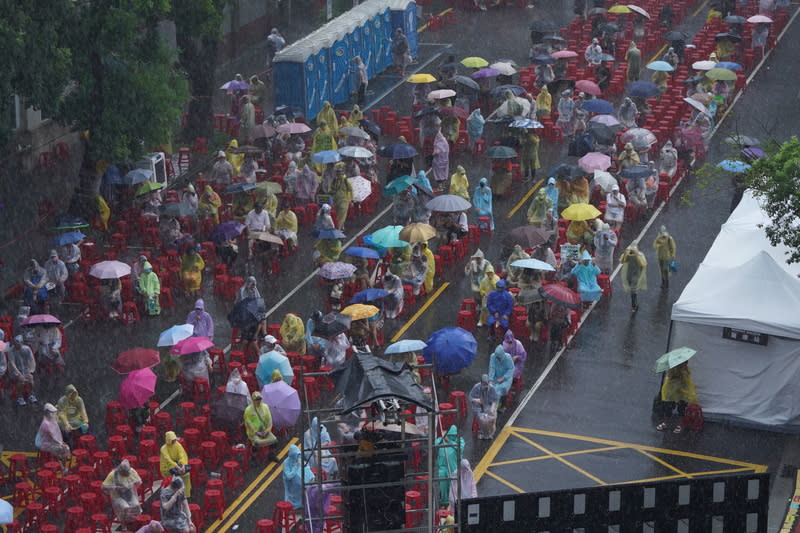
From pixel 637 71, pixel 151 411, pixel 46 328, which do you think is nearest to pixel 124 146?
pixel 46 328

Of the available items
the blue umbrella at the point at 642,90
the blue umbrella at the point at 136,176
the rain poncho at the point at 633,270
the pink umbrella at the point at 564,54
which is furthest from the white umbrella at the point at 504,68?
the rain poncho at the point at 633,270

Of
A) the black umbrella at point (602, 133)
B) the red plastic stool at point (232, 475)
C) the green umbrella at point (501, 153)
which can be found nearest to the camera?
the red plastic stool at point (232, 475)

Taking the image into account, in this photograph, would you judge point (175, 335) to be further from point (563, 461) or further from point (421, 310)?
point (563, 461)

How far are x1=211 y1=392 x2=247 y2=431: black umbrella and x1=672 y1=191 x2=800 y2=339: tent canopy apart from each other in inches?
278

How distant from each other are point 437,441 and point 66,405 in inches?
241

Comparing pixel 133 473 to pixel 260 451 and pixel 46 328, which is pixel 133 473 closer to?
pixel 260 451

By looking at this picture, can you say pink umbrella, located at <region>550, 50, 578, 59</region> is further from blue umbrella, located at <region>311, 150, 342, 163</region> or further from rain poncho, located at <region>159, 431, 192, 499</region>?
rain poncho, located at <region>159, 431, 192, 499</region>

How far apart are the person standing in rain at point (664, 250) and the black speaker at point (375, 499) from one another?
15.2m

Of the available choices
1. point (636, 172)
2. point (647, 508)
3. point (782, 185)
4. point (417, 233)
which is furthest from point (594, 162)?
point (647, 508)

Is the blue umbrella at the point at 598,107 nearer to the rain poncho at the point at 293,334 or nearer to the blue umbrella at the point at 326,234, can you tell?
the blue umbrella at the point at 326,234

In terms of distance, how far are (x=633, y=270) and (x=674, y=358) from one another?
14.5 feet

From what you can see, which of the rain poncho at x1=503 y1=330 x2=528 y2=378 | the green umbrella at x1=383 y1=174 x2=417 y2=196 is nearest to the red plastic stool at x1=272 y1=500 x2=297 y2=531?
the rain poncho at x1=503 y1=330 x2=528 y2=378

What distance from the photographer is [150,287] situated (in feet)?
92.2

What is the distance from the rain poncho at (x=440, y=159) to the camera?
3484 cm
